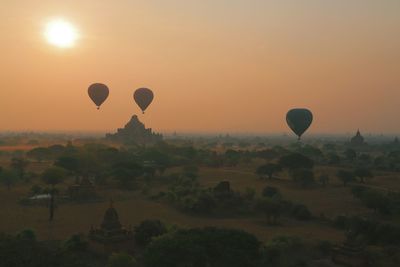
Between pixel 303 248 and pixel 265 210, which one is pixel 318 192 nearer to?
pixel 265 210

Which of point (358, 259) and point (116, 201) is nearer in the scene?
point (358, 259)

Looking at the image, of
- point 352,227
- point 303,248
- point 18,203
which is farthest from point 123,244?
point 18,203

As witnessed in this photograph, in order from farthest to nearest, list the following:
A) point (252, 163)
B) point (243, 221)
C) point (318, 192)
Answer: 1. point (252, 163)
2. point (318, 192)
3. point (243, 221)

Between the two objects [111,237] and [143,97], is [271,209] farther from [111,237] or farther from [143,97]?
[143,97]

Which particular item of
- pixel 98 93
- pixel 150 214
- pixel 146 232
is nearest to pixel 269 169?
pixel 150 214

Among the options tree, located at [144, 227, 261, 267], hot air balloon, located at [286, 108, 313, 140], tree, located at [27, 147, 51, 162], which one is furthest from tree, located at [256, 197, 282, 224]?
tree, located at [27, 147, 51, 162]

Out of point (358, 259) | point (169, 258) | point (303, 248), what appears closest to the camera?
point (169, 258)
